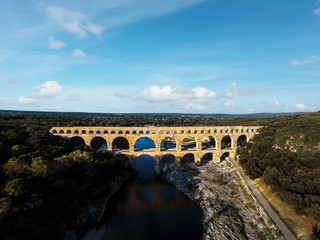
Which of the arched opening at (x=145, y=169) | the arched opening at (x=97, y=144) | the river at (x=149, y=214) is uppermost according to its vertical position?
the arched opening at (x=97, y=144)

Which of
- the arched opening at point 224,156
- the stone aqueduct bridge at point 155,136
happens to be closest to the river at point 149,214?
the stone aqueduct bridge at point 155,136

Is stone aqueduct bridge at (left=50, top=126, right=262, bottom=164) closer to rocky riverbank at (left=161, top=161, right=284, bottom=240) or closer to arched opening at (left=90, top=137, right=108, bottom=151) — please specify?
rocky riverbank at (left=161, top=161, right=284, bottom=240)

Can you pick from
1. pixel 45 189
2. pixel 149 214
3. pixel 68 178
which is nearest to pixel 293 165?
pixel 149 214

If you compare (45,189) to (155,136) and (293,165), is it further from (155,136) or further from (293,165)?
(293,165)

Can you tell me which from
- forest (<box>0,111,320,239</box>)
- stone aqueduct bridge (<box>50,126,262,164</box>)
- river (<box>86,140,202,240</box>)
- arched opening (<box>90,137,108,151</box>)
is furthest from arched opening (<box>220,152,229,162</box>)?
arched opening (<box>90,137,108,151</box>)

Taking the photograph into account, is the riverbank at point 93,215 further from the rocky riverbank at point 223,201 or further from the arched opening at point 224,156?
the arched opening at point 224,156

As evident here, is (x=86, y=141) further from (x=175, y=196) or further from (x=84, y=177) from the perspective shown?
(x=175, y=196)

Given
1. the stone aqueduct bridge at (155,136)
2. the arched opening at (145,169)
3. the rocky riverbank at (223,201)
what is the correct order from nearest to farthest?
the rocky riverbank at (223,201) < the arched opening at (145,169) < the stone aqueduct bridge at (155,136)
